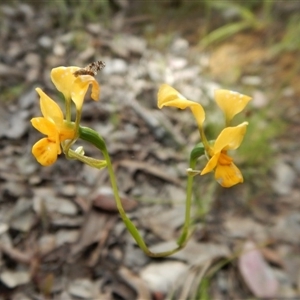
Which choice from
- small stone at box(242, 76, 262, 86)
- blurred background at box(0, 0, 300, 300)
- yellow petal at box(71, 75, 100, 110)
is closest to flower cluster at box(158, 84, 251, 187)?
yellow petal at box(71, 75, 100, 110)

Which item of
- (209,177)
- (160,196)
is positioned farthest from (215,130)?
(160,196)

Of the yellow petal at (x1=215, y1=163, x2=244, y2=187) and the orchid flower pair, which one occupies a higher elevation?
the orchid flower pair

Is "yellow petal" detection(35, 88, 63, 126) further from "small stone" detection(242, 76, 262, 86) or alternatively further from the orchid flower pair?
"small stone" detection(242, 76, 262, 86)

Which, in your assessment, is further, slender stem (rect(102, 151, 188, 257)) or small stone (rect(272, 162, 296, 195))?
small stone (rect(272, 162, 296, 195))

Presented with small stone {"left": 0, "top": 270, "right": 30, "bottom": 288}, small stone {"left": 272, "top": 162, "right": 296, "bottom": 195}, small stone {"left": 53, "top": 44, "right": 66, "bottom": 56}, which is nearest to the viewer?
small stone {"left": 0, "top": 270, "right": 30, "bottom": 288}

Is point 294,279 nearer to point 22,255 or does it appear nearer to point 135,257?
point 135,257

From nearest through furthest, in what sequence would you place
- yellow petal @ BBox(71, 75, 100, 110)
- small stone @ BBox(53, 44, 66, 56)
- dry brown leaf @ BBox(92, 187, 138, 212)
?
yellow petal @ BBox(71, 75, 100, 110), dry brown leaf @ BBox(92, 187, 138, 212), small stone @ BBox(53, 44, 66, 56)

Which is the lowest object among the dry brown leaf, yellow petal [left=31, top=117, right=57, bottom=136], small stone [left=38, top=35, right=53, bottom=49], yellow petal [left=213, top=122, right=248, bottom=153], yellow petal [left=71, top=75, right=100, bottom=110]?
the dry brown leaf
